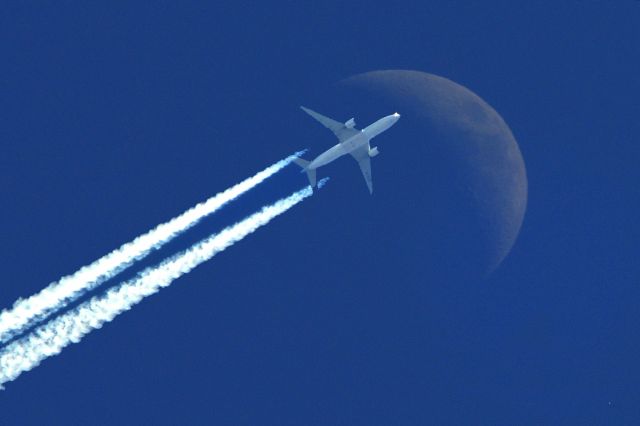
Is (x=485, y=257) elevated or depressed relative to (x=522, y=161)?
depressed

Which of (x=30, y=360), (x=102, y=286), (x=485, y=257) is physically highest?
(x=485, y=257)

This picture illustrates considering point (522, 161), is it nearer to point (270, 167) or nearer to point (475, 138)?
point (475, 138)

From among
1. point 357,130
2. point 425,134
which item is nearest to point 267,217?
point 357,130

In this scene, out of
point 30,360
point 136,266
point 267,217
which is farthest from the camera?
point 267,217

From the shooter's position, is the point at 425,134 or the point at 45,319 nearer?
the point at 45,319

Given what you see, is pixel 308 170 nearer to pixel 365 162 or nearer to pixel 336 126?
pixel 336 126
